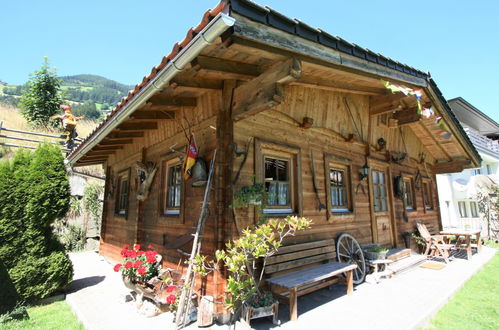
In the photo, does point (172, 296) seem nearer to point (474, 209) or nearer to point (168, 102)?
point (168, 102)

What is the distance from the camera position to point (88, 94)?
366 ft

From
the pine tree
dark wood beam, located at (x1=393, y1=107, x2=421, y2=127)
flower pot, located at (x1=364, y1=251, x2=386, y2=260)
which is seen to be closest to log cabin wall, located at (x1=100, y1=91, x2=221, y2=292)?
flower pot, located at (x1=364, y1=251, x2=386, y2=260)

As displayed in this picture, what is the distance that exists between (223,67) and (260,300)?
3227 millimetres

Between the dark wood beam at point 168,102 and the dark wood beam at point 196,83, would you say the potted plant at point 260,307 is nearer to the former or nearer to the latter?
the dark wood beam at point 196,83

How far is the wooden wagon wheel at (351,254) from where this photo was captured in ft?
19.1

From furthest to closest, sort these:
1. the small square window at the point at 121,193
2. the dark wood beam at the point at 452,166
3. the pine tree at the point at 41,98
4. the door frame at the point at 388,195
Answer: the pine tree at the point at 41,98, the dark wood beam at the point at 452,166, the small square window at the point at 121,193, the door frame at the point at 388,195

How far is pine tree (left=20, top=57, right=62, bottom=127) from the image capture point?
16250 mm

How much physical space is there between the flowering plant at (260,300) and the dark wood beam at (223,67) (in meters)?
3.11

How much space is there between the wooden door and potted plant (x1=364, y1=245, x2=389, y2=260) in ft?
2.53

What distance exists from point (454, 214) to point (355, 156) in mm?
17629

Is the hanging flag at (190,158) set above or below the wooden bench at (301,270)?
above

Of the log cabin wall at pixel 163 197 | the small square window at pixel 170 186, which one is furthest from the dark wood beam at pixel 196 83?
the small square window at pixel 170 186

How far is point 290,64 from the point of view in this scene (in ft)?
10.7

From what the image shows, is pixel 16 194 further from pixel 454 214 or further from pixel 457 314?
pixel 454 214
